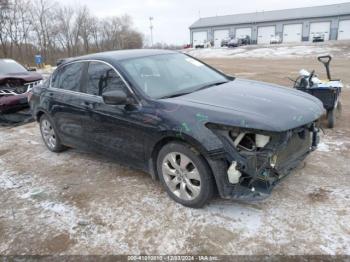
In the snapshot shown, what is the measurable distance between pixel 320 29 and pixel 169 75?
5716 cm

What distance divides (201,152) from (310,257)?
129 centimetres

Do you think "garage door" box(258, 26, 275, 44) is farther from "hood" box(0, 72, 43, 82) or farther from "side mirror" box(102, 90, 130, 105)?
"side mirror" box(102, 90, 130, 105)

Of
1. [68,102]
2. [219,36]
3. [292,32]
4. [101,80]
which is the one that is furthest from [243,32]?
[101,80]

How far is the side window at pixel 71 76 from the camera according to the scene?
4.45 m

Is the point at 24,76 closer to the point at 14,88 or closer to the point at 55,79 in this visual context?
the point at 14,88

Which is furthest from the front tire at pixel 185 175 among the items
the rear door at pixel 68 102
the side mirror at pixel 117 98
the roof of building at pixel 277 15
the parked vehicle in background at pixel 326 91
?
the roof of building at pixel 277 15

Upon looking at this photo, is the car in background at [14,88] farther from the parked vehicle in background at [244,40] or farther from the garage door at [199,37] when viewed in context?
the garage door at [199,37]

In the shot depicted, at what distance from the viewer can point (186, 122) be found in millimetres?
3080

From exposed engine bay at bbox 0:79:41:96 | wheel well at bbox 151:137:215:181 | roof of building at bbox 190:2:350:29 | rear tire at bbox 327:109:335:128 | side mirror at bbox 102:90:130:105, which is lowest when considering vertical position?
rear tire at bbox 327:109:335:128

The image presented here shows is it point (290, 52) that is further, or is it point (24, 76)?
point (290, 52)

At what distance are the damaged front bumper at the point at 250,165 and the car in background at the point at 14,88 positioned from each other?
239 inches

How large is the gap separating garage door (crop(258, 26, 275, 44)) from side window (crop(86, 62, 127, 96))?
56684mm

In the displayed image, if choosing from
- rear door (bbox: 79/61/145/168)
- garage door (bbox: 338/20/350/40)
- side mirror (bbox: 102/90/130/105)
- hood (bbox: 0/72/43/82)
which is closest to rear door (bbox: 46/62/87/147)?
rear door (bbox: 79/61/145/168)

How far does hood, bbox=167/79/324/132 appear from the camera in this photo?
2865mm
